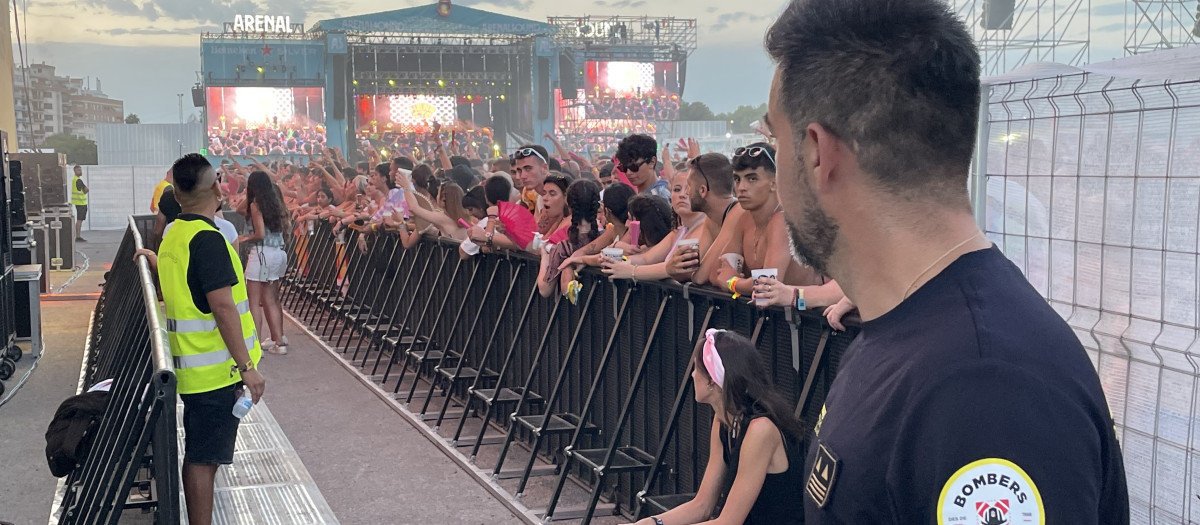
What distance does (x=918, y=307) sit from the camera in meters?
1.23

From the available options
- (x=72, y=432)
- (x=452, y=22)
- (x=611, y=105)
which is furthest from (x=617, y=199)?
(x=452, y=22)

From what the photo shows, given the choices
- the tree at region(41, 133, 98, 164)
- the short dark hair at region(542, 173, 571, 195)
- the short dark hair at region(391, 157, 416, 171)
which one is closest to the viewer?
the short dark hair at region(542, 173, 571, 195)

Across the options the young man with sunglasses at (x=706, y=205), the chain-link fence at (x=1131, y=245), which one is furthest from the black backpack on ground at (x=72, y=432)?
the chain-link fence at (x=1131, y=245)

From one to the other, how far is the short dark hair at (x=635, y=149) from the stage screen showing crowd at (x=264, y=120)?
54182 millimetres

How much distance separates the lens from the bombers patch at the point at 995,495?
1069 mm

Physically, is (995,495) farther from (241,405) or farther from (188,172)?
(188,172)

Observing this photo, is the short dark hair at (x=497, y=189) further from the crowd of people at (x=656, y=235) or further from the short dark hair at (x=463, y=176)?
the short dark hair at (x=463, y=176)

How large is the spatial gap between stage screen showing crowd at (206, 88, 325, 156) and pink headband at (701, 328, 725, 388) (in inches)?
2247

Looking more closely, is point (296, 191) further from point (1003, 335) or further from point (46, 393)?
point (1003, 335)

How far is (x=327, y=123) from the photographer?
201ft

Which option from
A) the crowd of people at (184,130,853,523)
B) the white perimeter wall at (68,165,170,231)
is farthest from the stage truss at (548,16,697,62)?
the crowd of people at (184,130,853,523)

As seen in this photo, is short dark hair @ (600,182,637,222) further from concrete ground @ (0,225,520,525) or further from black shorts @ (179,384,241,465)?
black shorts @ (179,384,241,465)

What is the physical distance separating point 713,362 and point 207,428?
2.50 metres

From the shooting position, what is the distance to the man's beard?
4.36ft
